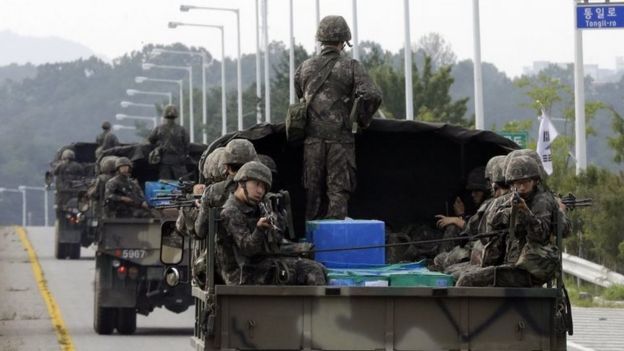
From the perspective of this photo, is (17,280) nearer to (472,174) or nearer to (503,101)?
(472,174)

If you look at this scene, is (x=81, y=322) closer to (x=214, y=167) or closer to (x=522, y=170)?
(x=214, y=167)

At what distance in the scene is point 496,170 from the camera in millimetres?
14859

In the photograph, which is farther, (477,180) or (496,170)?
(477,180)

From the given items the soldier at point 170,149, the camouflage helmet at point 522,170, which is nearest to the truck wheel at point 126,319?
the soldier at point 170,149

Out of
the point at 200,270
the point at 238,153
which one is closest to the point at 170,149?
the point at 238,153

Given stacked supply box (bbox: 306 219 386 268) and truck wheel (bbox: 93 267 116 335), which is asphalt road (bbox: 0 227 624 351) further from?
stacked supply box (bbox: 306 219 386 268)

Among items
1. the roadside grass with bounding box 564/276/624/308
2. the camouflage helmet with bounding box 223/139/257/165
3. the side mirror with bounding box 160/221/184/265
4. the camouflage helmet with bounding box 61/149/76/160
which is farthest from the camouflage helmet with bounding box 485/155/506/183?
the camouflage helmet with bounding box 61/149/76/160

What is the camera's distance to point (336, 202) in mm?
16234

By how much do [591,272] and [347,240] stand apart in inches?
667

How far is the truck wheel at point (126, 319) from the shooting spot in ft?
80.1

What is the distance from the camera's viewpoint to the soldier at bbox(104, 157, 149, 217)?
25.2m

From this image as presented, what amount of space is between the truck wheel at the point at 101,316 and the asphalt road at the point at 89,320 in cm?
13

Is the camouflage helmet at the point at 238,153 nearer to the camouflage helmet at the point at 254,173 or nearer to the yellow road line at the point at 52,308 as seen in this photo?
the camouflage helmet at the point at 254,173

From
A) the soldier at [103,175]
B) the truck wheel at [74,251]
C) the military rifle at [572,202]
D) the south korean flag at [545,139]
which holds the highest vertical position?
the south korean flag at [545,139]
